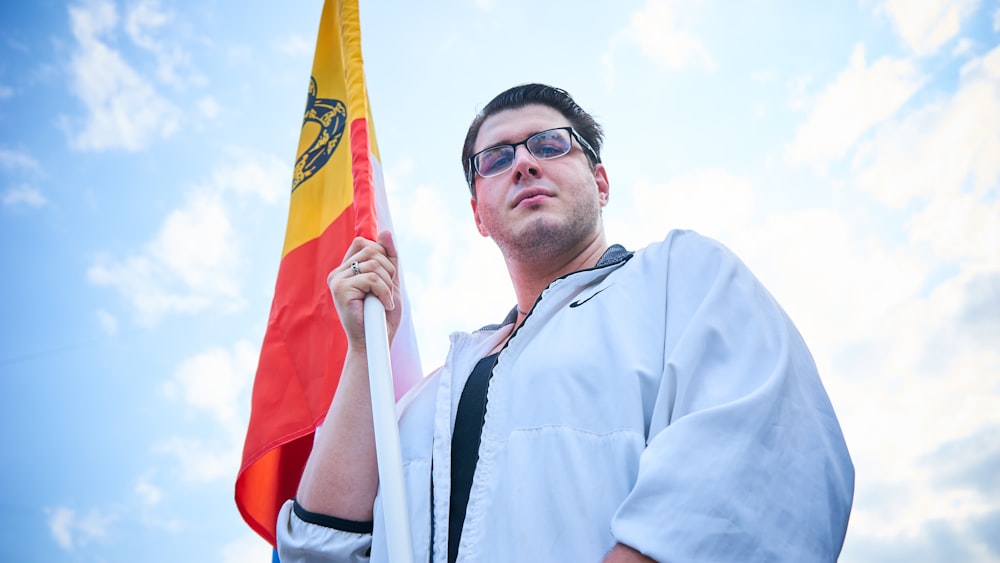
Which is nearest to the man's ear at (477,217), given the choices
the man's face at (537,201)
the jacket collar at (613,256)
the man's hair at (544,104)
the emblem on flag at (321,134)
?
the man's hair at (544,104)

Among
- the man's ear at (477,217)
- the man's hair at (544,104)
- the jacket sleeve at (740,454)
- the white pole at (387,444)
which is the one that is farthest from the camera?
the man's ear at (477,217)

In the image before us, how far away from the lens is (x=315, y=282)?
3.22 m

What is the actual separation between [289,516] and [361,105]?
157 cm

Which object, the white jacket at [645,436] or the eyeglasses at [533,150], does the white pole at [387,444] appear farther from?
the eyeglasses at [533,150]

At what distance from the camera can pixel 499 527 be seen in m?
1.52

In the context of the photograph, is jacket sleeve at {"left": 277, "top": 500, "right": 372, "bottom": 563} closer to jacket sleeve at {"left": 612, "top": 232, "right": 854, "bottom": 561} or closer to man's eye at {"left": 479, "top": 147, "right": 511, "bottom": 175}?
jacket sleeve at {"left": 612, "top": 232, "right": 854, "bottom": 561}

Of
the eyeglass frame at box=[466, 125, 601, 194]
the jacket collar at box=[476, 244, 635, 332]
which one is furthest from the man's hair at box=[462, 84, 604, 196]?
the jacket collar at box=[476, 244, 635, 332]

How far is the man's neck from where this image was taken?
8.75 ft

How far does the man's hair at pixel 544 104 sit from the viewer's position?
2988mm

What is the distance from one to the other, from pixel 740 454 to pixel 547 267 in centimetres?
152

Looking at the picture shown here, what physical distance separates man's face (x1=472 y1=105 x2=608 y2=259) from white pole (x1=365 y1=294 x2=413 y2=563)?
0.82 meters

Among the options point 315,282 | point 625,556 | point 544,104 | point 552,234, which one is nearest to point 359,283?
point 552,234

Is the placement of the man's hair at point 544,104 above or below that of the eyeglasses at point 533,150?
above

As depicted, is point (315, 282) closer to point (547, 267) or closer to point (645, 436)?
point (547, 267)
